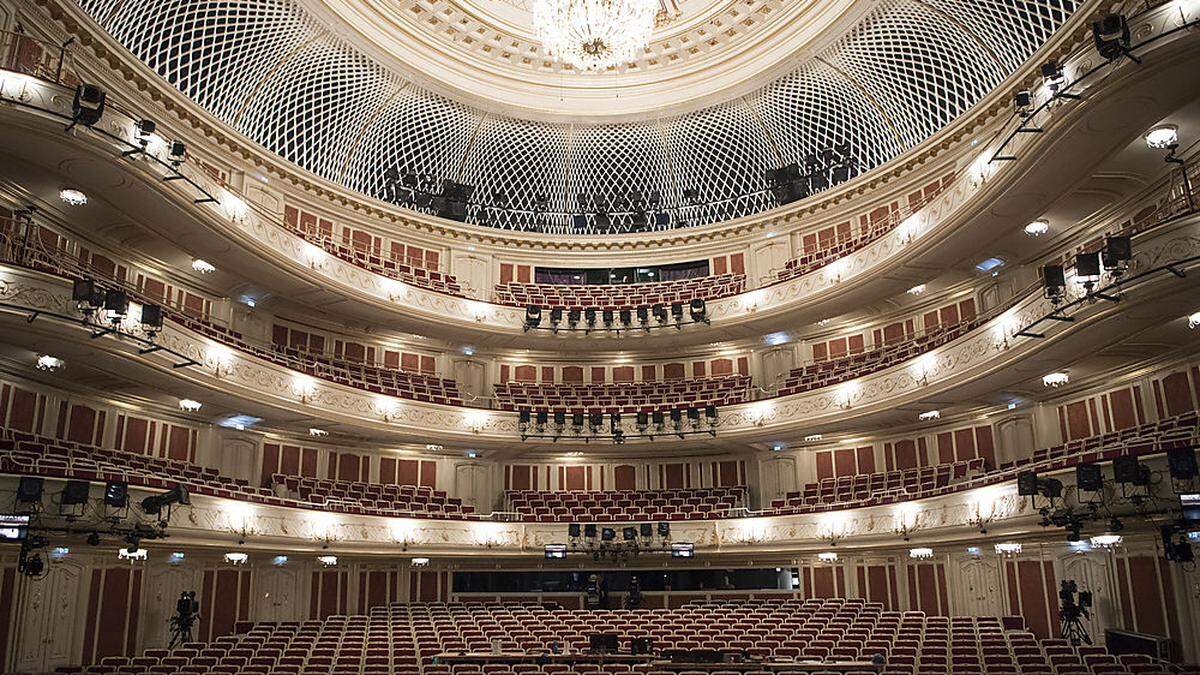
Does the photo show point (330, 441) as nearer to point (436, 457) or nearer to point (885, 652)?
point (436, 457)

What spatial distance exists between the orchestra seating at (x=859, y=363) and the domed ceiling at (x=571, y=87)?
5.97 meters

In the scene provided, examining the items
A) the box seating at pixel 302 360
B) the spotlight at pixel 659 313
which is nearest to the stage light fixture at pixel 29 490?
the box seating at pixel 302 360

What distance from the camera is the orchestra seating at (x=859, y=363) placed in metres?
23.2

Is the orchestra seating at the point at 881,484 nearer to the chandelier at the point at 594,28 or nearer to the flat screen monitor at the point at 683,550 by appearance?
the flat screen monitor at the point at 683,550

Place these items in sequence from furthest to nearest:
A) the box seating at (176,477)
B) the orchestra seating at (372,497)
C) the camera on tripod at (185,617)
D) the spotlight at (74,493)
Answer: the orchestra seating at (372,497) → the camera on tripod at (185,617) → the box seating at (176,477) → the spotlight at (74,493)

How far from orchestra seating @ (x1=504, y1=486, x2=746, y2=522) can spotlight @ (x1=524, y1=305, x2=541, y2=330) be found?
567cm

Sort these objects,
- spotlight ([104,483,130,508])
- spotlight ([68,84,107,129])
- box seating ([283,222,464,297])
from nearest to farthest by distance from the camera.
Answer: spotlight ([68,84,107,129])
spotlight ([104,483,130,508])
box seating ([283,222,464,297])

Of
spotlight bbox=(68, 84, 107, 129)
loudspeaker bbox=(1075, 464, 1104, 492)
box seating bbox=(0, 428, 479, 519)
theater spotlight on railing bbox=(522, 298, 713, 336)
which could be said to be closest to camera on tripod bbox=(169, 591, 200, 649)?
box seating bbox=(0, 428, 479, 519)

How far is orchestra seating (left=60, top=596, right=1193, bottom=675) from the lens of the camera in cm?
1270

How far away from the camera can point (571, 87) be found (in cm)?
2872

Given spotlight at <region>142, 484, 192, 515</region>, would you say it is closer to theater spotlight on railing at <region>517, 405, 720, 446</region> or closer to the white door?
the white door

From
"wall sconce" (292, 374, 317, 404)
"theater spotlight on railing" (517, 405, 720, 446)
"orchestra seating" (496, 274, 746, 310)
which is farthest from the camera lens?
"orchestra seating" (496, 274, 746, 310)

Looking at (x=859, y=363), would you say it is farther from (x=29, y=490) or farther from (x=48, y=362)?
(x=29, y=490)

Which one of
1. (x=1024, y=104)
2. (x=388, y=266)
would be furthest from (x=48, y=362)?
(x=1024, y=104)
